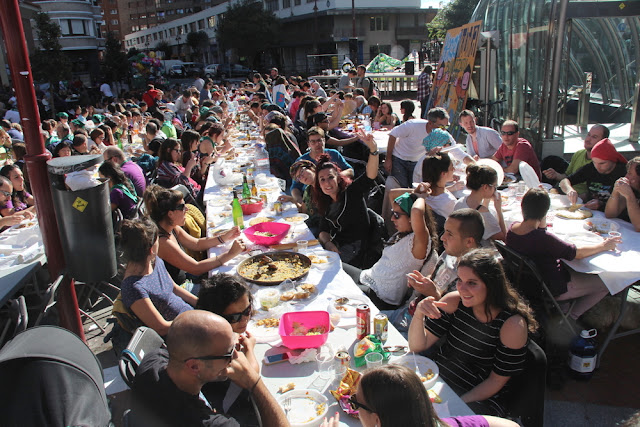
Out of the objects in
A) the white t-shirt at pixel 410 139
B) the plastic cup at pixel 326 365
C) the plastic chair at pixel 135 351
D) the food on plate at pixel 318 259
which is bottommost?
the plastic cup at pixel 326 365

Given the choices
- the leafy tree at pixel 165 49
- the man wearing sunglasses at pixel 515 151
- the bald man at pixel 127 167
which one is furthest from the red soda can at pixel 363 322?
the leafy tree at pixel 165 49

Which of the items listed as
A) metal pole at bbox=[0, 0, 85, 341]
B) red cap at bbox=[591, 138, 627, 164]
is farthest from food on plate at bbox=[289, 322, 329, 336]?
red cap at bbox=[591, 138, 627, 164]

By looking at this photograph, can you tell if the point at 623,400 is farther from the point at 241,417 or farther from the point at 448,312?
the point at 241,417

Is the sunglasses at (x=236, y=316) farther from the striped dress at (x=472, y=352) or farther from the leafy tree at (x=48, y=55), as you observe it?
the leafy tree at (x=48, y=55)

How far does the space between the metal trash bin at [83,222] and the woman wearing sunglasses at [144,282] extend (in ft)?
0.81

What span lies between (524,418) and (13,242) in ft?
16.9

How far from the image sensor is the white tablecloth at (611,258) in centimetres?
369

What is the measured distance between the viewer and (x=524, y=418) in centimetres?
258

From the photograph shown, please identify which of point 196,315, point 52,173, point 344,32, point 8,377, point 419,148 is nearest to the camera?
point 8,377

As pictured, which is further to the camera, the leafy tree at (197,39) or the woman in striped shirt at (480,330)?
the leafy tree at (197,39)

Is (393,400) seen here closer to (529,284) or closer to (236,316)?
(236,316)

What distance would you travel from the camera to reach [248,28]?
52312 mm

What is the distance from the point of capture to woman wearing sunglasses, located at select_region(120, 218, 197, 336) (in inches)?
120

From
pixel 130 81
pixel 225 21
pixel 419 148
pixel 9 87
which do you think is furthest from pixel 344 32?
pixel 419 148
